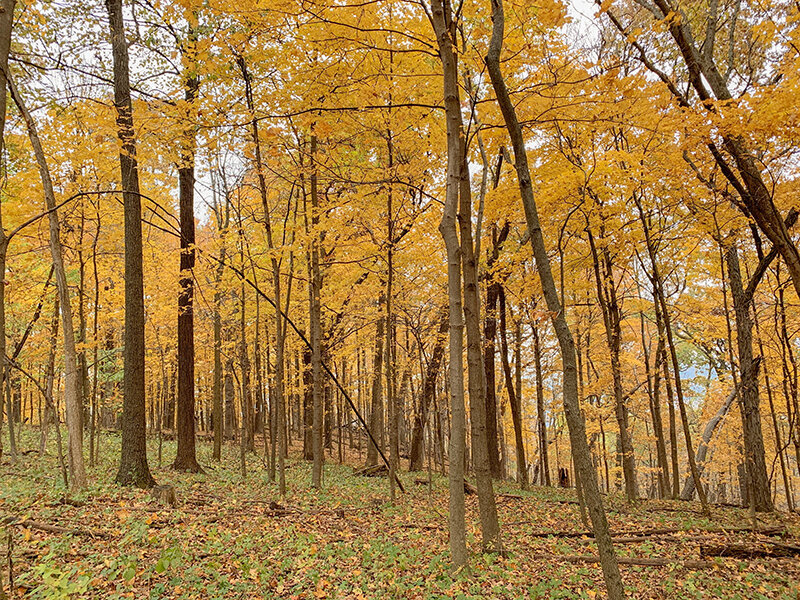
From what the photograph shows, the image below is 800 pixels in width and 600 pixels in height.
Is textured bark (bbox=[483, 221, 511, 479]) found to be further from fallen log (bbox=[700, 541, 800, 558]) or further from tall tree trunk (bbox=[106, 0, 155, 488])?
tall tree trunk (bbox=[106, 0, 155, 488])

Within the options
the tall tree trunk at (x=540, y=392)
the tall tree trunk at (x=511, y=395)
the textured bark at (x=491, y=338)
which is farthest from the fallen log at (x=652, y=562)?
the textured bark at (x=491, y=338)

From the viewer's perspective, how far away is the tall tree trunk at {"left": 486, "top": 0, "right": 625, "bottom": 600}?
12.8 feet

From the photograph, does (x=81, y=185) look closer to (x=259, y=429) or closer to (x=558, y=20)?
(x=558, y=20)

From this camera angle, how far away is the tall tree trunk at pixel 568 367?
3.91 m

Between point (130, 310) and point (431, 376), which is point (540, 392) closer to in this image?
point (431, 376)

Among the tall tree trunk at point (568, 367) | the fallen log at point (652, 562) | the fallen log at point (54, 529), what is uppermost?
the tall tree trunk at point (568, 367)

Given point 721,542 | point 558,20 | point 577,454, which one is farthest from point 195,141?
point 721,542

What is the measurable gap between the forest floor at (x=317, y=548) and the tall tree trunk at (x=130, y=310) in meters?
0.55

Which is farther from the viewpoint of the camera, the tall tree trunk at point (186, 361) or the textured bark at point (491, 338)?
the textured bark at point (491, 338)

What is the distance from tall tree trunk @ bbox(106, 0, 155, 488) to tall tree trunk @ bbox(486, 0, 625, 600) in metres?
6.41

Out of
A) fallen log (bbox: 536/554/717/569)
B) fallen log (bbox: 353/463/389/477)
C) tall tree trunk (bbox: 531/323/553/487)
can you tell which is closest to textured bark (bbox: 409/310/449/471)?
fallen log (bbox: 353/463/389/477)

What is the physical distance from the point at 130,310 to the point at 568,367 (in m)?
7.46

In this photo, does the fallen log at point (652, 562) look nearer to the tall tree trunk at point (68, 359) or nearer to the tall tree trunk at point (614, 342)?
the tall tree trunk at point (614, 342)

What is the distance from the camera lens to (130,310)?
8039 millimetres
